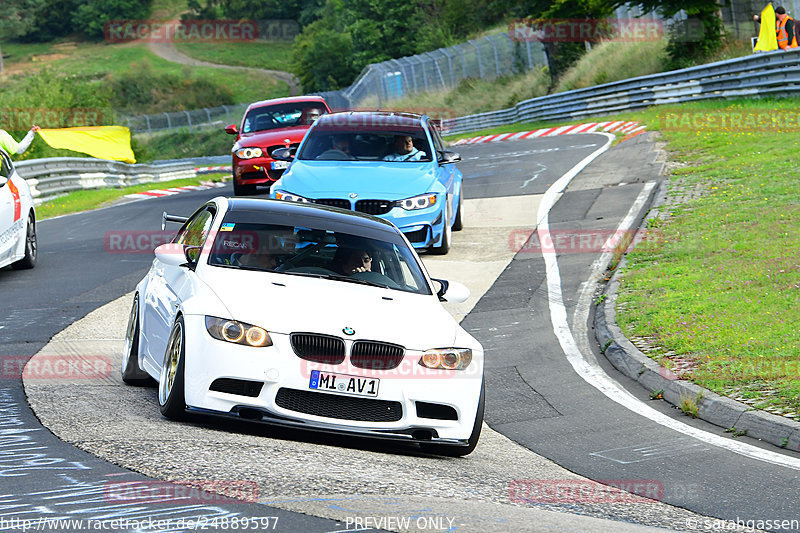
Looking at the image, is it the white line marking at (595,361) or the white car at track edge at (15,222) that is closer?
the white line marking at (595,361)

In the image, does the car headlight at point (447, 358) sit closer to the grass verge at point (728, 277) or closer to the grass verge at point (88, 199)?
the grass verge at point (728, 277)

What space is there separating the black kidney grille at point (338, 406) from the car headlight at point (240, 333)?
1.06 ft

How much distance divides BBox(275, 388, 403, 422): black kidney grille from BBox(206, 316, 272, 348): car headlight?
0.32 meters

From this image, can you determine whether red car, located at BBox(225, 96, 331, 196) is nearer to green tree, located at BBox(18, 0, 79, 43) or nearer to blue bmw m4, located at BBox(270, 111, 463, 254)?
blue bmw m4, located at BBox(270, 111, 463, 254)

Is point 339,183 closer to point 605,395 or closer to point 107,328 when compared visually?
point 107,328

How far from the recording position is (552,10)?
48344 mm

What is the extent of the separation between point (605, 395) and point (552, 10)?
135 feet

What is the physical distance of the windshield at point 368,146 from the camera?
15578mm

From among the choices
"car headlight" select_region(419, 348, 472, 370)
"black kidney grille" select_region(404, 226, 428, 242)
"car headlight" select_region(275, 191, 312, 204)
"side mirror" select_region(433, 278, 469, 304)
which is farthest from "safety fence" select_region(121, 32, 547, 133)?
"car headlight" select_region(419, 348, 472, 370)

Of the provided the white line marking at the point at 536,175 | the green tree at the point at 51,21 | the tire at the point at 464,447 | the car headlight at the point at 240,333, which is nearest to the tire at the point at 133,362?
the car headlight at the point at 240,333

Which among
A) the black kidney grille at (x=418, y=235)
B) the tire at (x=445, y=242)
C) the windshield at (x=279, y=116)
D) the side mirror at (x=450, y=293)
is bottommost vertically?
the tire at (x=445, y=242)

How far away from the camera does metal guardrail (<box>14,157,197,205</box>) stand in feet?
90.7

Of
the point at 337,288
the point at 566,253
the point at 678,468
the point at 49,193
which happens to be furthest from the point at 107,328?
the point at 49,193

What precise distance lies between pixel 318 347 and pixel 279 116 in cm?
1678
